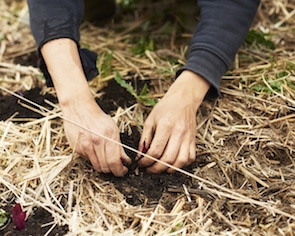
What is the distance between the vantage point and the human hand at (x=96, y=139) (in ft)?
5.02

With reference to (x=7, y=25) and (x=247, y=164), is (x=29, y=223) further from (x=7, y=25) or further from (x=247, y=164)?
(x=7, y=25)

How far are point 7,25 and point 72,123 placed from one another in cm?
127

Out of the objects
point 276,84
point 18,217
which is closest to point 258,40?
point 276,84

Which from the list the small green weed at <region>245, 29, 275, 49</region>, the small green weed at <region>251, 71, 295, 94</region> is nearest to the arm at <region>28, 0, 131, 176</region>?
the small green weed at <region>251, 71, 295, 94</region>

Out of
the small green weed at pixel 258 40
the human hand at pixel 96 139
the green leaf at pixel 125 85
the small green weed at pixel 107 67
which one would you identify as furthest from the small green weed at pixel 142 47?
the human hand at pixel 96 139

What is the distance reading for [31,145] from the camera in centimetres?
177

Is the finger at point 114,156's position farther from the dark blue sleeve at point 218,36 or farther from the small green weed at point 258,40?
the small green weed at point 258,40

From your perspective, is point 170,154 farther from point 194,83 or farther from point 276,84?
point 276,84

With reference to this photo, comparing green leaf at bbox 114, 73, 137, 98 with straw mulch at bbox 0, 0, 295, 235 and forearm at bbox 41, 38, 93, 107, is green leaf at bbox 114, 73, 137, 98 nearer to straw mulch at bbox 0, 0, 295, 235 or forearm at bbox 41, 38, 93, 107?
straw mulch at bbox 0, 0, 295, 235

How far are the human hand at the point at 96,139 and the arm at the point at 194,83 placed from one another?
0.30ft

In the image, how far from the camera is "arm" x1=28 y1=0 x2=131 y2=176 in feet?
5.07

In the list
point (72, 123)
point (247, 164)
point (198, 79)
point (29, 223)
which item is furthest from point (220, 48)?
point (29, 223)

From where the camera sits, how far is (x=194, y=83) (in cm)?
176

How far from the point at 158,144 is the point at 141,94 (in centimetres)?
41
